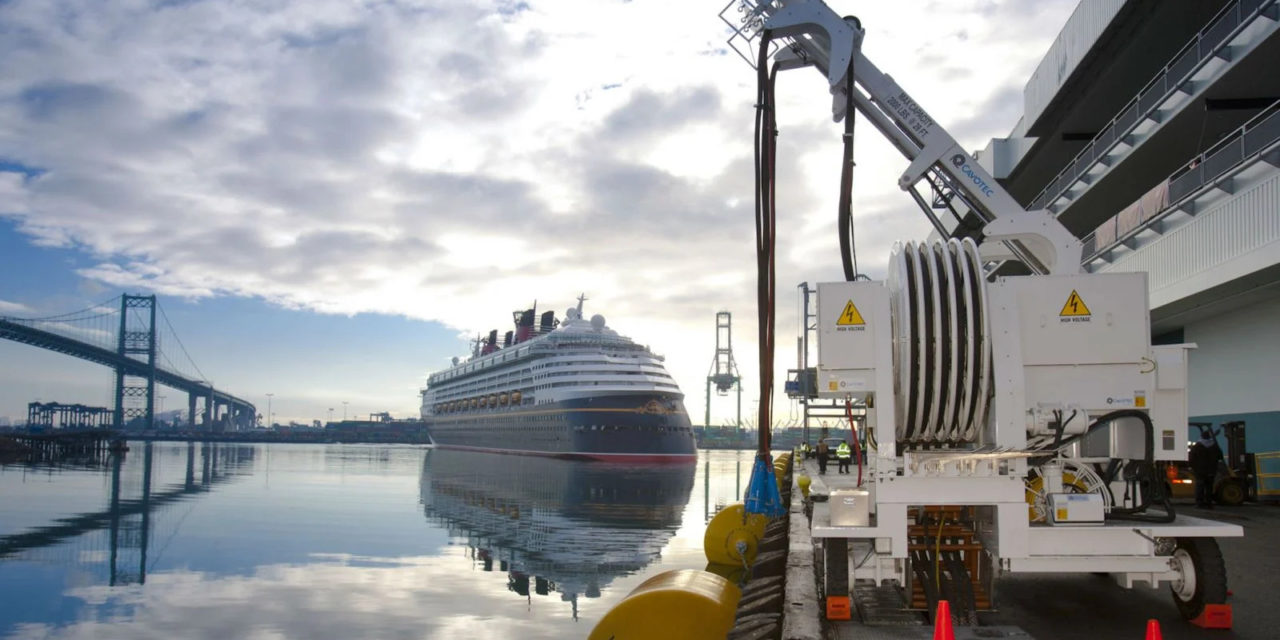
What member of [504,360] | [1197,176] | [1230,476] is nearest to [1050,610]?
[1230,476]

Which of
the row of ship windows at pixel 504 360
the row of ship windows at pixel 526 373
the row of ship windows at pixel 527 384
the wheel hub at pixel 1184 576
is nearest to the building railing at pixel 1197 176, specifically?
the wheel hub at pixel 1184 576

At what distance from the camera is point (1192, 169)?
62.9ft

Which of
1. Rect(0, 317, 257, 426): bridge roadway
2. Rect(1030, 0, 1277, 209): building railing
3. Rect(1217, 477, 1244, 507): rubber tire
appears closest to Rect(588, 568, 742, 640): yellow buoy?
Rect(1030, 0, 1277, 209): building railing

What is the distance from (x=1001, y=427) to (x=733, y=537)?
793 centimetres

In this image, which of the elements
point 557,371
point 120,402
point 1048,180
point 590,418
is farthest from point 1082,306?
point 120,402

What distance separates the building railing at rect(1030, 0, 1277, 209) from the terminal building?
0.05 m

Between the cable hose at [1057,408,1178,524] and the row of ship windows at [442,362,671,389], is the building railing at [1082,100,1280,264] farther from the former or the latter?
the row of ship windows at [442,362,671,389]

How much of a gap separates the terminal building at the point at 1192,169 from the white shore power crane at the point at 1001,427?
1001 cm

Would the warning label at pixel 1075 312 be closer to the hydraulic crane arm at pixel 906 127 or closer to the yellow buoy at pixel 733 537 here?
the hydraulic crane arm at pixel 906 127

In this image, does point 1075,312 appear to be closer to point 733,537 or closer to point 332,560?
point 733,537

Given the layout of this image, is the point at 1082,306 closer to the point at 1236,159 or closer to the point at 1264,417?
the point at 1236,159

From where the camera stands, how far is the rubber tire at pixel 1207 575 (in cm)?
736

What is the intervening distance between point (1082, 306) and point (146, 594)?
15.0 m

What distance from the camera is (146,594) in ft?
50.8
